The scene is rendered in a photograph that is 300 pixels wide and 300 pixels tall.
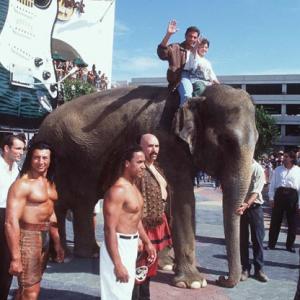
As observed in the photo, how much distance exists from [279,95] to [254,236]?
61669 millimetres

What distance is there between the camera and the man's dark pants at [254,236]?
654cm

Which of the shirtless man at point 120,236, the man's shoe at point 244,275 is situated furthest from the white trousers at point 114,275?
the man's shoe at point 244,275

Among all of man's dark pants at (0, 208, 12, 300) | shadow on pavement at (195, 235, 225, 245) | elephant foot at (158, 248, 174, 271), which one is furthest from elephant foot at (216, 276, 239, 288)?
shadow on pavement at (195, 235, 225, 245)

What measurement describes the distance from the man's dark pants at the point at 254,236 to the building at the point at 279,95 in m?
58.8

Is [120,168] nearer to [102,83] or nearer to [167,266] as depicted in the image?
[167,266]

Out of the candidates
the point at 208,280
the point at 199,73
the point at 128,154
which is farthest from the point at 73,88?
the point at 128,154

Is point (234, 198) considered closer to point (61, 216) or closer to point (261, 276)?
point (261, 276)

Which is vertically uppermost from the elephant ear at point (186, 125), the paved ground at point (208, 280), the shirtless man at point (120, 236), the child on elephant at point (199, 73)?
the child on elephant at point (199, 73)

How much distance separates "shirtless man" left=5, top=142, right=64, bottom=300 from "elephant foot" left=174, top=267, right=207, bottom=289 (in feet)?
7.32

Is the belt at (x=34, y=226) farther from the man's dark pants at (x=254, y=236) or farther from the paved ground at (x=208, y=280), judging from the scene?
the man's dark pants at (x=254, y=236)

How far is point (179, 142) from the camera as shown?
238 inches

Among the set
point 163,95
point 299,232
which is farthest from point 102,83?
point 163,95

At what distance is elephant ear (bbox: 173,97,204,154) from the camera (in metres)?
5.88

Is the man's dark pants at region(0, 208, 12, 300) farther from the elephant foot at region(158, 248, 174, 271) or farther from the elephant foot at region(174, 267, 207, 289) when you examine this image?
the elephant foot at region(158, 248, 174, 271)
